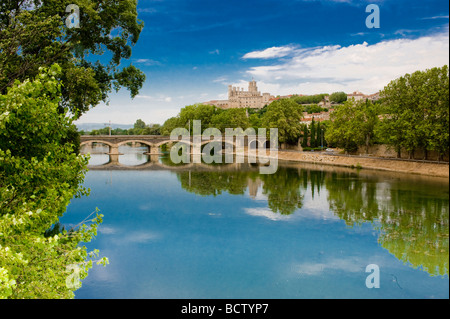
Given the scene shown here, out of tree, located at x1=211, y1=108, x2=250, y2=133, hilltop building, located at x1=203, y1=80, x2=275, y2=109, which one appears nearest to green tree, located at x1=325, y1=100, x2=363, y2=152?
tree, located at x1=211, y1=108, x2=250, y2=133

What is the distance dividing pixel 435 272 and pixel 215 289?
500 centimetres

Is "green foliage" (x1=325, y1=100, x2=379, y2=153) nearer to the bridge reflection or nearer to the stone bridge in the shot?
the bridge reflection

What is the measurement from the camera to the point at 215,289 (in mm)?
7277

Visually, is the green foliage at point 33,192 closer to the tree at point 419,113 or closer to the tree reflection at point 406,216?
the tree at point 419,113

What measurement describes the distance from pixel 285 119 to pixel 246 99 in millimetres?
77104

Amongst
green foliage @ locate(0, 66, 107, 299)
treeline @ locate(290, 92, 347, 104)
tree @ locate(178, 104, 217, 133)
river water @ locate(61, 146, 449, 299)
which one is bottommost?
river water @ locate(61, 146, 449, 299)

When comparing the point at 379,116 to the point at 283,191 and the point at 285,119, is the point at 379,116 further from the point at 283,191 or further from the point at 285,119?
the point at 283,191

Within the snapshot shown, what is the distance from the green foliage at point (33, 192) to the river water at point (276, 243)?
113 inches

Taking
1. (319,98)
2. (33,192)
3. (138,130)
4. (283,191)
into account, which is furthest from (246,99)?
(33,192)

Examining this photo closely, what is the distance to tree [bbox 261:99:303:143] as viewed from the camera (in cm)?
4134

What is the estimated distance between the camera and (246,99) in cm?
11662

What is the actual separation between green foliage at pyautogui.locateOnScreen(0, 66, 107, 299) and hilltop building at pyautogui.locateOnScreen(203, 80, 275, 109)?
110736mm

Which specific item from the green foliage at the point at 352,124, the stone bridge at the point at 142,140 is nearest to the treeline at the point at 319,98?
the stone bridge at the point at 142,140
